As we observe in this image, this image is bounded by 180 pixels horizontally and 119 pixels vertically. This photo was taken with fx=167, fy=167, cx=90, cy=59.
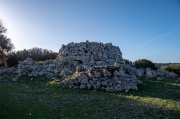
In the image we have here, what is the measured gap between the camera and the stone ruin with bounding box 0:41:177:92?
1244 centimetres

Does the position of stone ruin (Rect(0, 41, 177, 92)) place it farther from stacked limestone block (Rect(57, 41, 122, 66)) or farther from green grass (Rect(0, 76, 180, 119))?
green grass (Rect(0, 76, 180, 119))

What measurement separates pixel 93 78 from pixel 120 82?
208 centimetres

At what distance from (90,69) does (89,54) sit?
708 cm

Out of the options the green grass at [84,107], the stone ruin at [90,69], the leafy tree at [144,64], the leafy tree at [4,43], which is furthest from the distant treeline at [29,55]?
the green grass at [84,107]

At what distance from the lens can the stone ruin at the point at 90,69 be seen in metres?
12.4

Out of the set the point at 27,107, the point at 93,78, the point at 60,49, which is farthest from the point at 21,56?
the point at 27,107

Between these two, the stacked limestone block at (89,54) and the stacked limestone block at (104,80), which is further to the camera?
the stacked limestone block at (89,54)

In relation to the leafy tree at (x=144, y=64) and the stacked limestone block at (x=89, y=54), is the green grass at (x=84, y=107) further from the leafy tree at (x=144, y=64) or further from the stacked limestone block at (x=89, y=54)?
the leafy tree at (x=144, y=64)

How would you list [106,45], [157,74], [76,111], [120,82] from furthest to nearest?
[106,45], [157,74], [120,82], [76,111]

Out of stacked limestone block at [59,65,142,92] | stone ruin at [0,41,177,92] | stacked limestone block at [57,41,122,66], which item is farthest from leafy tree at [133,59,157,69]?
stacked limestone block at [59,65,142,92]

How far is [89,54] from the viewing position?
20375mm

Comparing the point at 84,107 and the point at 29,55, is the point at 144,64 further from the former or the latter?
the point at 29,55

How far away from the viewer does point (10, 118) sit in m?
6.79

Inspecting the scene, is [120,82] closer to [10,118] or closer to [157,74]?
[10,118]
